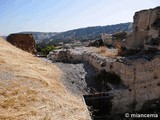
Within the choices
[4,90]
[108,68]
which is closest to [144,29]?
→ [108,68]

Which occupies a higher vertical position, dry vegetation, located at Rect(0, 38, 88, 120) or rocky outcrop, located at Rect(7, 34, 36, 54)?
rocky outcrop, located at Rect(7, 34, 36, 54)

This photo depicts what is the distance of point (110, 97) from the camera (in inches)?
477

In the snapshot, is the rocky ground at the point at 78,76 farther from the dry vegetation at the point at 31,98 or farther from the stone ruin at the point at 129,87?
the dry vegetation at the point at 31,98

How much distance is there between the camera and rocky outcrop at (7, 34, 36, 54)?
66.6 feet

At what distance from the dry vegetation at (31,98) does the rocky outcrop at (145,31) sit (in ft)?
19.8

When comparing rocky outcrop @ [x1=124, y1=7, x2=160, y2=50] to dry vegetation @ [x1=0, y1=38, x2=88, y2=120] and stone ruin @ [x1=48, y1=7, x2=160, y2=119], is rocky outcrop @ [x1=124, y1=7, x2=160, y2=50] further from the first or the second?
dry vegetation @ [x1=0, y1=38, x2=88, y2=120]

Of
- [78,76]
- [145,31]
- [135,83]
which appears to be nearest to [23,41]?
[78,76]

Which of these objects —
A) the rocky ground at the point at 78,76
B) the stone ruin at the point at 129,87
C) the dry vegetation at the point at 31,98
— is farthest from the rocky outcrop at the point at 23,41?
the stone ruin at the point at 129,87

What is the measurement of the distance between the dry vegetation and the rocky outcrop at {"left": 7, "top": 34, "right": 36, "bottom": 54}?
8.25m

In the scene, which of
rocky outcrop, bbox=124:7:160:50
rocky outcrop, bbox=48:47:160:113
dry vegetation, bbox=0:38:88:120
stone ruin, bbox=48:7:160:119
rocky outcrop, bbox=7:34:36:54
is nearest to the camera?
dry vegetation, bbox=0:38:88:120

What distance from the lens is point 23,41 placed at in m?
20.8

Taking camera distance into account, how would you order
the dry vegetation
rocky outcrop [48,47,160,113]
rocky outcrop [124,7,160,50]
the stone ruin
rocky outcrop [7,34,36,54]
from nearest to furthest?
the dry vegetation < the stone ruin < rocky outcrop [48,47,160,113] < rocky outcrop [124,7,160,50] < rocky outcrop [7,34,36,54]

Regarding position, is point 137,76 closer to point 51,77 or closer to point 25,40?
point 51,77

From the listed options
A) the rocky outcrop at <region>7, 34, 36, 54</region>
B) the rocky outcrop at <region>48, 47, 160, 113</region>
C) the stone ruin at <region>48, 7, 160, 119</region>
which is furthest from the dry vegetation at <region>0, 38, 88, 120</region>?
the rocky outcrop at <region>7, 34, 36, 54</region>
